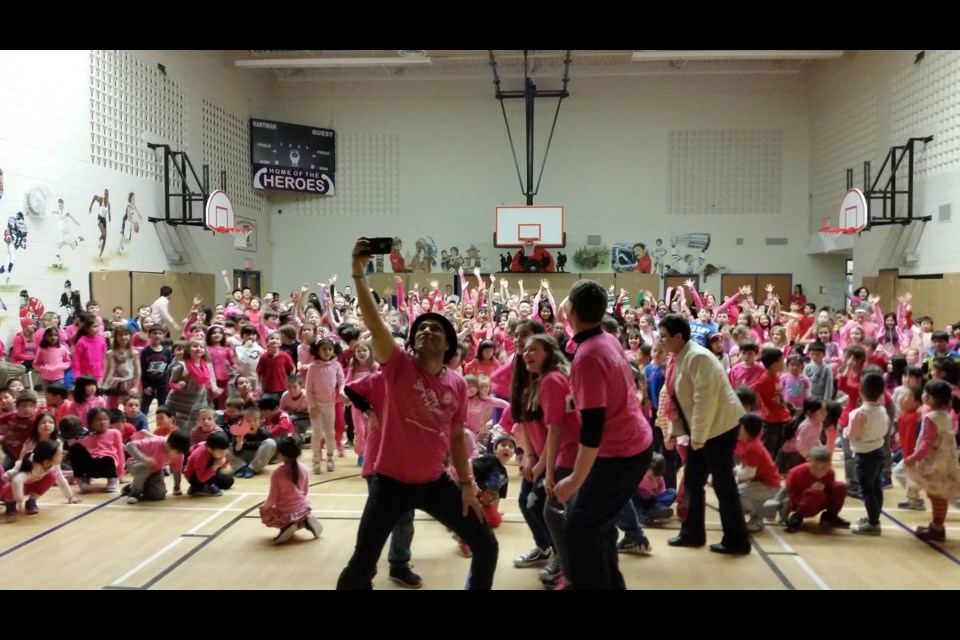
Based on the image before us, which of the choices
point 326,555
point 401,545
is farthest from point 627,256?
point 401,545

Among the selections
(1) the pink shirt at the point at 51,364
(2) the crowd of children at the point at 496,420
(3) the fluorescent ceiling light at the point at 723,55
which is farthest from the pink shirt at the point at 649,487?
(3) the fluorescent ceiling light at the point at 723,55

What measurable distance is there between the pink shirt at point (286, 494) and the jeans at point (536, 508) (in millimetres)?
1879

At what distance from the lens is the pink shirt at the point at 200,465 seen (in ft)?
22.5

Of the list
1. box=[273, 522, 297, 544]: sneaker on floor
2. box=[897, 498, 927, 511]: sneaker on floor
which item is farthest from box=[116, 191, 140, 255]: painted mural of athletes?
box=[897, 498, 927, 511]: sneaker on floor

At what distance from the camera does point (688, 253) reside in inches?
926

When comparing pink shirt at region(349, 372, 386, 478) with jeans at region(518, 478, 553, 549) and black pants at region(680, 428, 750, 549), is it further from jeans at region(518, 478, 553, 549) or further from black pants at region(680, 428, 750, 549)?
black pants at region(680, 428, 750, 549)

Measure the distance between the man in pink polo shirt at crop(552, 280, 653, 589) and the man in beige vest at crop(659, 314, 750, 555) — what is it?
1.36 metres

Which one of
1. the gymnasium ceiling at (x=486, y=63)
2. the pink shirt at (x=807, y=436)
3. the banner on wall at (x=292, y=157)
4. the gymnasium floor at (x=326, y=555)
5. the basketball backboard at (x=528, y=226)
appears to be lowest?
the gymnasium floor at (x=326, y=555)

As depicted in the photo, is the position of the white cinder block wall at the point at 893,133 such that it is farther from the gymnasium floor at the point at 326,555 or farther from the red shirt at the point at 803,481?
the gymnasium floor at the point at 326,555

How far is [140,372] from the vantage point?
8.68 m

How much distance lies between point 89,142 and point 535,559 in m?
14.0

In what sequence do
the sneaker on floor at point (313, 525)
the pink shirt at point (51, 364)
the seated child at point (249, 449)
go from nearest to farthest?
the sneaker on floor at point (313, 525) < the seated child at point (249, 449) < the pink shirt at point (51, 364)
